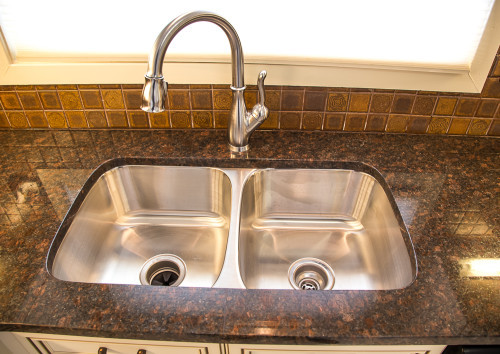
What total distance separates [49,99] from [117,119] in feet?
0.71

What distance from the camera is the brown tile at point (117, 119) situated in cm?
111

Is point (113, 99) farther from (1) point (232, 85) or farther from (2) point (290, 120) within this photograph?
(2) point (290, 120)

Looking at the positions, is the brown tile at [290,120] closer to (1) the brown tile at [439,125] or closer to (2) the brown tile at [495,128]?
(1) the brown tile at [439,125]

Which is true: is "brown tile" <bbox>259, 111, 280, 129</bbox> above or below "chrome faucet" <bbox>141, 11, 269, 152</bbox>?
above

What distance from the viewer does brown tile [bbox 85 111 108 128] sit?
1.11 m

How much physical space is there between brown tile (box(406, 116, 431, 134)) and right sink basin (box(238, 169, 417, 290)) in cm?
27

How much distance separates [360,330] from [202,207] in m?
0.63

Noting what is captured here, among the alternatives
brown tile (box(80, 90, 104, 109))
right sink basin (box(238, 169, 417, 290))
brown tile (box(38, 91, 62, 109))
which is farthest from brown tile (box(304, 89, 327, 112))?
brown tile (box(38, 91, 62, 109))

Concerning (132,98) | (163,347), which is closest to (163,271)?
(163,347)

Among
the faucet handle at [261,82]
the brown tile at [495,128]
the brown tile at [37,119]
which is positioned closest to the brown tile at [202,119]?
the faucet handle at [261,82]

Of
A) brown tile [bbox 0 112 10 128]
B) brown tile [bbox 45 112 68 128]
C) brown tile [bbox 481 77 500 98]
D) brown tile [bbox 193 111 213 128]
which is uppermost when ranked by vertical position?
brown tile [bbox 481 77 500 98]

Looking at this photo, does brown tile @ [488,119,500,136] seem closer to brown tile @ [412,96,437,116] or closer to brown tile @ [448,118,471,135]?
brown tile @ [448,118,471,135]

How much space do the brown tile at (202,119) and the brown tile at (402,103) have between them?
23.2 inches

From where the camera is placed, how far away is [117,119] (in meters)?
1.12
